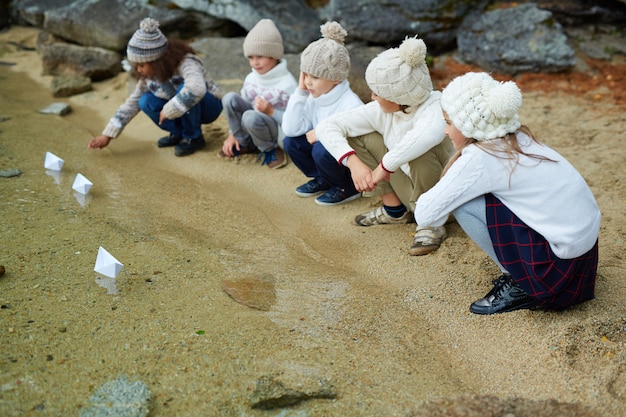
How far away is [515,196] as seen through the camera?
213 centimetres

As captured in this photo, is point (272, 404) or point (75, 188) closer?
point (272, 404)

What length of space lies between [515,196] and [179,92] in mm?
2454

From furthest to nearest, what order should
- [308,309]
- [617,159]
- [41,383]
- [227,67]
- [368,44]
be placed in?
[368,44], [227,67], [617,159], [308,309], [41,383]

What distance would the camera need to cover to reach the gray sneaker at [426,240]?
112 inches

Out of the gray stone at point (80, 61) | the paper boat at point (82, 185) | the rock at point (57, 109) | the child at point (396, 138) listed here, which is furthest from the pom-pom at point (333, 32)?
the gray stone at point (80, 61)

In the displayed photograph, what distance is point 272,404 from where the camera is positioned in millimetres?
1902

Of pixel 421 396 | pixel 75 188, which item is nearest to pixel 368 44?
pixel 75 188

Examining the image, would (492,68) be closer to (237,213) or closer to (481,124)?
(237,213)

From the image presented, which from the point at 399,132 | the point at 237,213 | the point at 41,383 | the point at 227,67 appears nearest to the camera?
the point at 41,383

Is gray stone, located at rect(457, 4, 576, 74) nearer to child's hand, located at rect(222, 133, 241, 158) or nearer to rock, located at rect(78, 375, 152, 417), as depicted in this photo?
child's hand, located at rect(222, 133, 241, 158)

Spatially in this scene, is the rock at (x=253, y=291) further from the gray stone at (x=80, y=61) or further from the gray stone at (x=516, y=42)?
the gray stone at (x=80, y=61)

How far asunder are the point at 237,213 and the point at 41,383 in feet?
5.14

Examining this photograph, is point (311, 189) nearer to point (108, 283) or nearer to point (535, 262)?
point (108, 283)

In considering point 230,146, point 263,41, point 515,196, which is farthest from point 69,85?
point 515,196
